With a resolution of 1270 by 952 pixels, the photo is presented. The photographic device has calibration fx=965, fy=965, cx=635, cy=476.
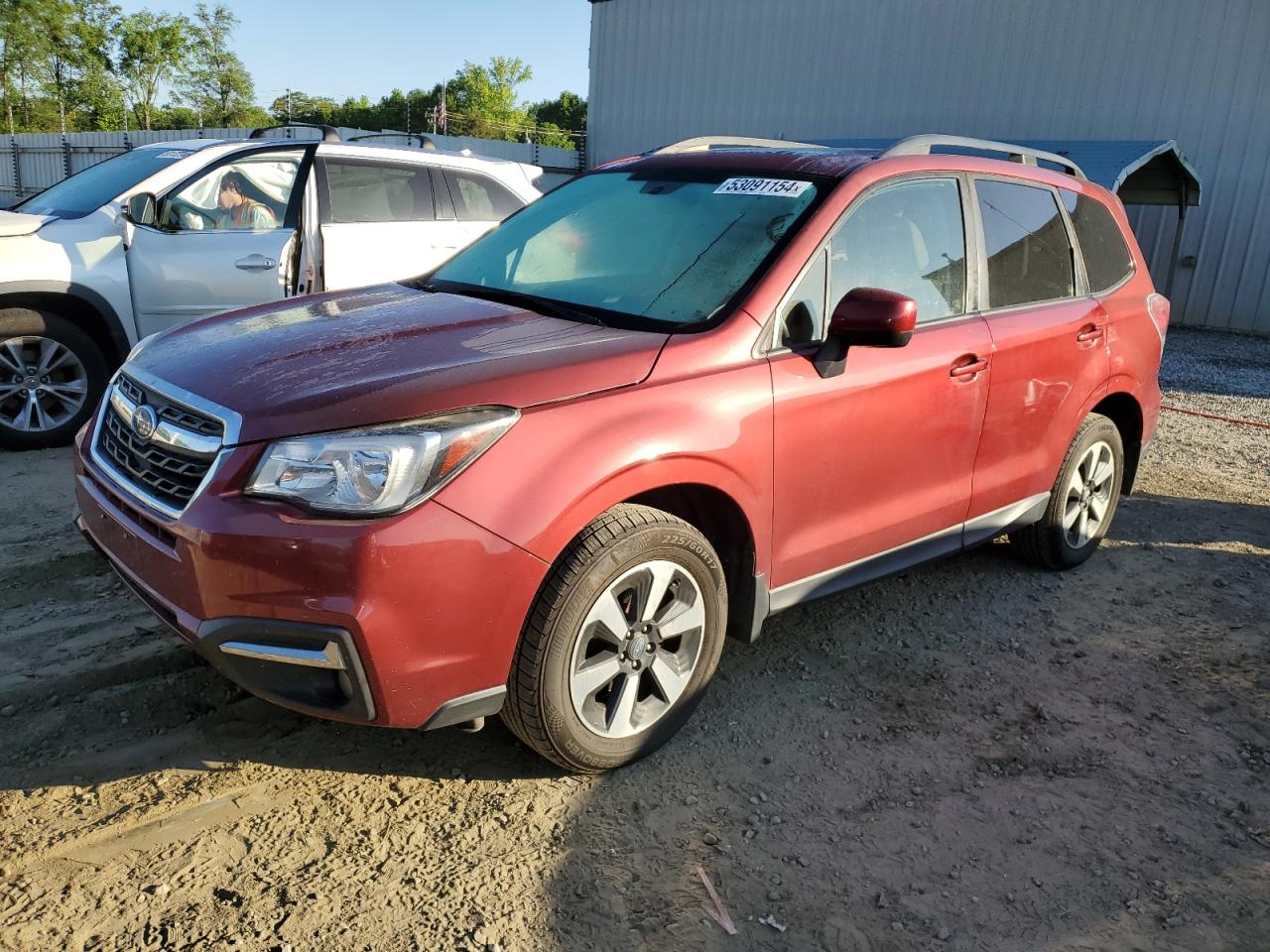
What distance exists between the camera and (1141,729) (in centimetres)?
335

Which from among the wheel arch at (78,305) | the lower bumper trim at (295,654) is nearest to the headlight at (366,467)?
the lower bumper trim at (295,654)

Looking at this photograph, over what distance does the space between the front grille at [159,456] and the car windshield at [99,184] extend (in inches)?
148

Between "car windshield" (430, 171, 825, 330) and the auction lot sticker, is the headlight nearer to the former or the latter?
"car windshield" (430, 171, 825, 330)

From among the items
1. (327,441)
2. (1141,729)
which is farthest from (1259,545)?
(327,441)

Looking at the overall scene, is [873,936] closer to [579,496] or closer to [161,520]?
[579,496]

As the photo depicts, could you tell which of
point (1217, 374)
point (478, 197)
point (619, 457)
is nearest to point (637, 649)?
point (619, 457)

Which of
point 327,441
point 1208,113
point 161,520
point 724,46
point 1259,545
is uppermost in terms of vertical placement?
point 724,46

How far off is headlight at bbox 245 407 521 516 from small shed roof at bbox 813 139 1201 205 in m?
10.5

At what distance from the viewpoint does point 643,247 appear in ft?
11.2

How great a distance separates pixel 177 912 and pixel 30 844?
1.62 ft

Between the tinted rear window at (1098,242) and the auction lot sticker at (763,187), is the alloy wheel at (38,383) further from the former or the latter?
the tinted rear window at (1098,242)

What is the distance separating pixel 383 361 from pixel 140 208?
394cm

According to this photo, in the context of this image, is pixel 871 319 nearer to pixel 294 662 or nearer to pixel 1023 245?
pixel 1023 245

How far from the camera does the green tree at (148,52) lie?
5275 cm
